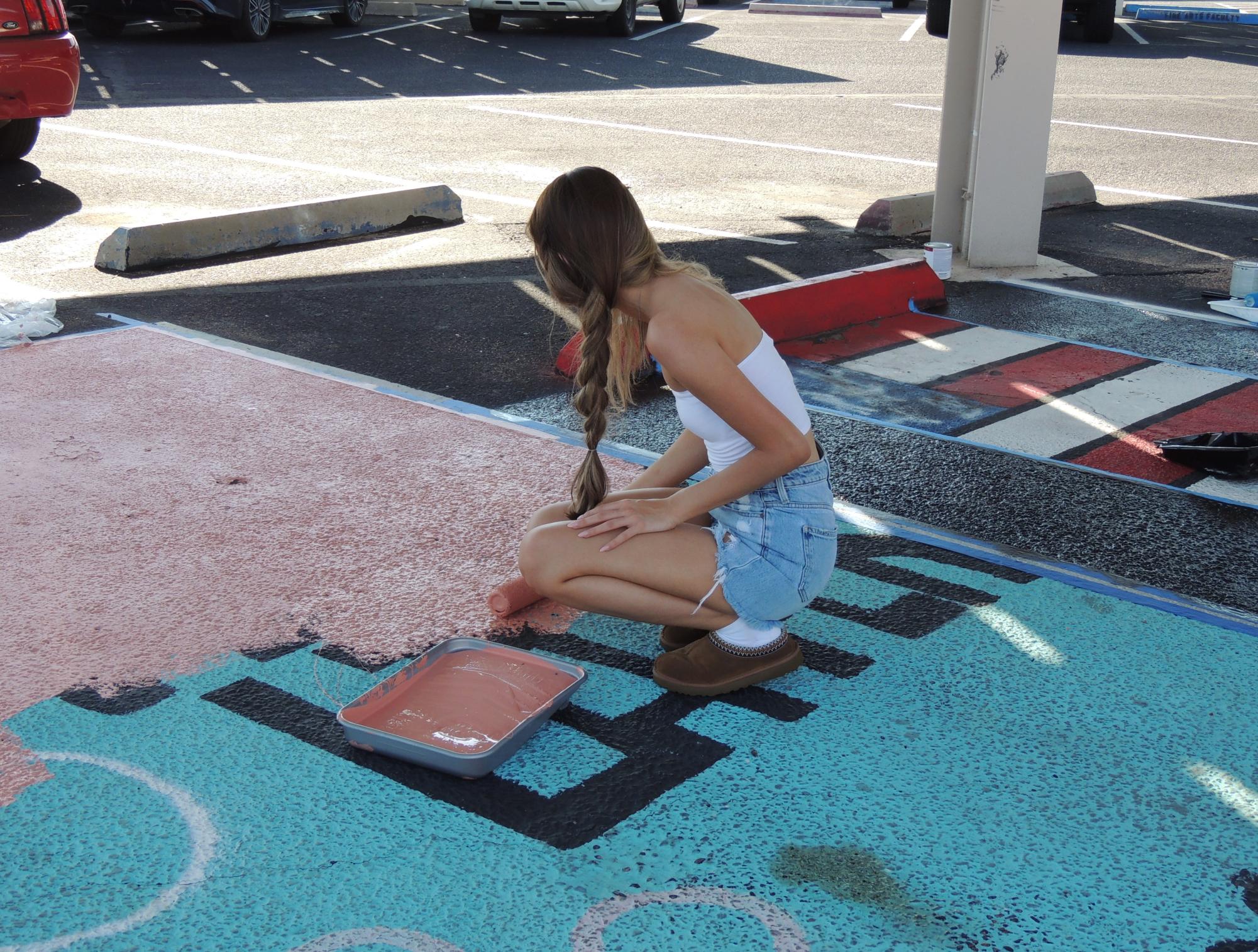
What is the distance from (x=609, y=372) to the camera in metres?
3.02

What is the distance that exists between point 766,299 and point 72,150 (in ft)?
22.5

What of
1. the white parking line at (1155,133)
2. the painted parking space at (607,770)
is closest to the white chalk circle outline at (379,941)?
the painted parking space at (607,770)

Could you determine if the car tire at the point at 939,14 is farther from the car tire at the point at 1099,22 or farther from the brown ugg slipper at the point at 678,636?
the car tire at the point at 1099,22

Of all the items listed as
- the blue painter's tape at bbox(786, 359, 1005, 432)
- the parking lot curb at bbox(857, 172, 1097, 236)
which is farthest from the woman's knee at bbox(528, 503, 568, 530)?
the parking lot curb at bbox(857, 172, 1097, 236)

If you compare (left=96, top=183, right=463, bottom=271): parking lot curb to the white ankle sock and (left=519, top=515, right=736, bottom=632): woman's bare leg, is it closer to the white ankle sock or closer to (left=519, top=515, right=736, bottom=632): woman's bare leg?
(left=519, top=515, right=736, bottom=632): woman's bare leg

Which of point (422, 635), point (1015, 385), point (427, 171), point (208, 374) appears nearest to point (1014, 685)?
point (422, 635)

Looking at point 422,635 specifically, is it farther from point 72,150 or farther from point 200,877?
point 72,150

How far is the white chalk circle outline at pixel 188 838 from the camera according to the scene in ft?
7.43

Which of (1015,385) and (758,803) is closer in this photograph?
(758,803)

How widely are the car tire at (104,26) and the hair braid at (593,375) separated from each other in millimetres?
16840

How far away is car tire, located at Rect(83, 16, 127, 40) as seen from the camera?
56.6 feet

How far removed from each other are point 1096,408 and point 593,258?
121 inches

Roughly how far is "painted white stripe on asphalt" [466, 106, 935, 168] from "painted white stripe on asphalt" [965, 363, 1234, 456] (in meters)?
5.33

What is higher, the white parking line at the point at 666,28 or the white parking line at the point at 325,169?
the white parking line at the point at 666,28
